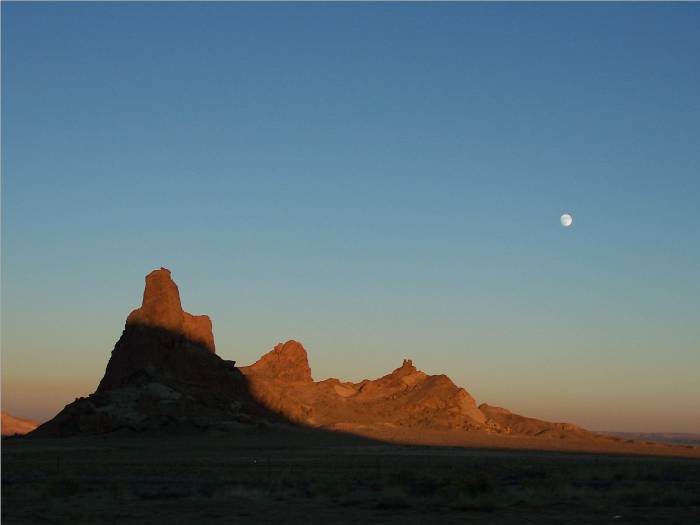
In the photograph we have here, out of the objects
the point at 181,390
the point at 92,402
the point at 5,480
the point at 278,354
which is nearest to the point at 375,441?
the point at 181,390

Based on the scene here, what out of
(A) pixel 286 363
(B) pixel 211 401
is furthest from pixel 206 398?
(A) pixel 286 363

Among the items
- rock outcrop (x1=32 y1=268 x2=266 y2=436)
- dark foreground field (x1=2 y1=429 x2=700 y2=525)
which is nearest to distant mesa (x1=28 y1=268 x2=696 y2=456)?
rock outcrop (x1=32 y1=268 x2=266 y2=436)

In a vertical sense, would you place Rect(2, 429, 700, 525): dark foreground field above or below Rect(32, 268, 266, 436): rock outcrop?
below

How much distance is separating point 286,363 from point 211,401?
62261 millimetres

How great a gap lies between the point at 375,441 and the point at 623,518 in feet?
306

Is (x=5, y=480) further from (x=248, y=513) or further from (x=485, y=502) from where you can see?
(x=485, y=502)

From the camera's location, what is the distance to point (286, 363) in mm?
185000

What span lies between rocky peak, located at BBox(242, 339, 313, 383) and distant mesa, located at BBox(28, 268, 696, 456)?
4.24 metres

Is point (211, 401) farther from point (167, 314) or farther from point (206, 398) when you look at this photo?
point (167, 314)

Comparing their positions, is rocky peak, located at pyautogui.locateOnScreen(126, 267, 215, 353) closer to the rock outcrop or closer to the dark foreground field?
the rock outcrop

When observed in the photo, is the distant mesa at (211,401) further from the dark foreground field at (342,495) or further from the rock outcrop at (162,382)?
the dark foreground field at (342,495)

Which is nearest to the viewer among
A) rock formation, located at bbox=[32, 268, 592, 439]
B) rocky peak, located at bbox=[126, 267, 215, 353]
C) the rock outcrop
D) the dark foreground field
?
the dark foreground field

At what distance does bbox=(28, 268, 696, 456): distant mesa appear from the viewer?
114 m

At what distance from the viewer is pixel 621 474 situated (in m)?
48.9
